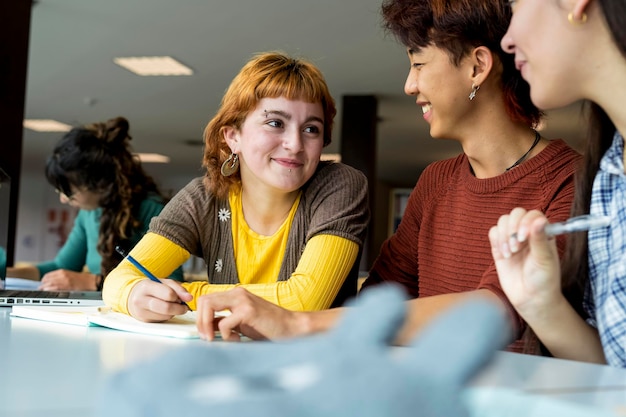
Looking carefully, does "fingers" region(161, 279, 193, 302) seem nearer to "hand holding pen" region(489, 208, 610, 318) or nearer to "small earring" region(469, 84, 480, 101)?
"hand holding pen" region(489, 208, 610, 318)

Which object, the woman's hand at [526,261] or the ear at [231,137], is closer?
the woman's hand at [526,261]

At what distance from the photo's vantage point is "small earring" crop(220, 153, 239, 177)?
1679 mm

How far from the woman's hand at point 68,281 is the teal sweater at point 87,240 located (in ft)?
0.75

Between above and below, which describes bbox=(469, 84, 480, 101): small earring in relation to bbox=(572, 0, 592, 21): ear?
below

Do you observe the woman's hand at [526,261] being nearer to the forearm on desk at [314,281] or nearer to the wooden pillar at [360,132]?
the forearm on desk at [314,281]

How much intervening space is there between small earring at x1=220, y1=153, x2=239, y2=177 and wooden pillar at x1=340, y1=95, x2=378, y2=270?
20.1 ft

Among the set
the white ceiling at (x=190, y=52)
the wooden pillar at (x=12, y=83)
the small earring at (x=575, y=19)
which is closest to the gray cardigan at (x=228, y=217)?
the small earring at (x=575, y=19)

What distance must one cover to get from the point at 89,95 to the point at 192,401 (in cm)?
842

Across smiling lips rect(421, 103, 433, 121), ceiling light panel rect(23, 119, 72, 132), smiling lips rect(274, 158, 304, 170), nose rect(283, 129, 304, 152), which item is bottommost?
ceiling light panel rect(23, 119, 72, 132)

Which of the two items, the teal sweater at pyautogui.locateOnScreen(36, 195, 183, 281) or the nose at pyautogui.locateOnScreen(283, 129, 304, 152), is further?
the teal sweater at pyautogui.locateOnScreen(36, 195, 183, 281)

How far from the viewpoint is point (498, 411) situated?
404mm

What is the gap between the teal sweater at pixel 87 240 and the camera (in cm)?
295

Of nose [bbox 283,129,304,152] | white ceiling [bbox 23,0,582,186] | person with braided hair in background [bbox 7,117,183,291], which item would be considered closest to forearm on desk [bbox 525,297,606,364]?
nose [bbox 283,129,304,152]

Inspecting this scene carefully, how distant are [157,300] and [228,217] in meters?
0.57
